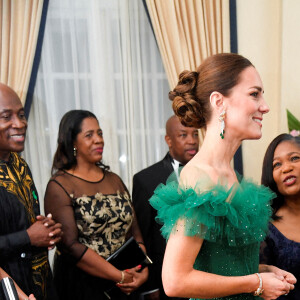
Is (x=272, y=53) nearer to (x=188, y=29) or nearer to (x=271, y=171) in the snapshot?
(x=188, y=29)

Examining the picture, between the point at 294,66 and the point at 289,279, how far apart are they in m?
2.80

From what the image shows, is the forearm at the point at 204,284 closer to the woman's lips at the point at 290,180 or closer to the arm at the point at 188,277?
the arm at the point at 188,277

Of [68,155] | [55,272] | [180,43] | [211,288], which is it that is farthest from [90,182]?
[180,43]

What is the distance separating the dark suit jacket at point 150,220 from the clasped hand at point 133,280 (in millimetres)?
353

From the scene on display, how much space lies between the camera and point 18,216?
205 centimetres

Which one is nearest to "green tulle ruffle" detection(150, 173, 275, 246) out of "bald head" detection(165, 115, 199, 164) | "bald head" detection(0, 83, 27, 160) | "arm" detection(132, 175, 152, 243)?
"bald head" detection(0, 83, 27, 160)

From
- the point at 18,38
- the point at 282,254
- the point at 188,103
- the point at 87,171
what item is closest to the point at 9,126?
the point at 87,171

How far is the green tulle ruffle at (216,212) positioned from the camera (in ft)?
4.29

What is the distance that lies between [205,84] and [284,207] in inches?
46.9

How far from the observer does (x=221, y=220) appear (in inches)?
53.5

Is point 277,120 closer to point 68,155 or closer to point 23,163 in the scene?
point 68,155

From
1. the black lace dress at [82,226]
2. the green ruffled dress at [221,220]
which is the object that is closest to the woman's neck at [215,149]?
the green ruffled dress at [221,220]

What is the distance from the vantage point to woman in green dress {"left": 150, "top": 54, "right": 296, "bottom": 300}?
4.26ft

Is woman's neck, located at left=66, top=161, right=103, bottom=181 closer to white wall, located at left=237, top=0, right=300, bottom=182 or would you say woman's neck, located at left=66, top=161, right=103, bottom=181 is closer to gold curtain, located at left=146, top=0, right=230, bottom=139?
gold curtain, located at left=146, top=0, right=230, bottom=139
